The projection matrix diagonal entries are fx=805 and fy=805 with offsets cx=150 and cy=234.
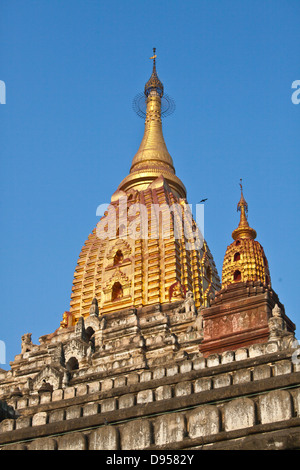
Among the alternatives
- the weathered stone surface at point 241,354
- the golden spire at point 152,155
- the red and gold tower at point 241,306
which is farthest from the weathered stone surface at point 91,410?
the golden spire at point 152,155

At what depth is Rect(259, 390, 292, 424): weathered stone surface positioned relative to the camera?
13.2m

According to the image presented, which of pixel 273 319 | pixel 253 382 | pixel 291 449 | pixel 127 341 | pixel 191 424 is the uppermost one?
pixel 127 341

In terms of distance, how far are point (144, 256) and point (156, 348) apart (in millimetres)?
10489

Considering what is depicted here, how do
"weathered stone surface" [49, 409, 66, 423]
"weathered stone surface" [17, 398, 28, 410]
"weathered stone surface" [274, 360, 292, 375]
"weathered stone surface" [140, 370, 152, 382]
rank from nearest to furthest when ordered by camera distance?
"weathered stone surface" [274, 360, 292, 375] → "weathered stone surface" [49, 409, 66, 423] → "weathered stone surface" [140, 370, 152, 382] → "weathered stone surface" [17, 398, 28, 410]

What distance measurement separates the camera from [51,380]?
3444cm

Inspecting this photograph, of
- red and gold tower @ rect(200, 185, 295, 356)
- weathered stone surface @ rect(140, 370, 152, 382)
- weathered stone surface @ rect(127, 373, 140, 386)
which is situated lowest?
weathered stone surface @ rect(127, 373, 140, 386)

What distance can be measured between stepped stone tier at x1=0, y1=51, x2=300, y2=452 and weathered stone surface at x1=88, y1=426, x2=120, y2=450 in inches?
0.8

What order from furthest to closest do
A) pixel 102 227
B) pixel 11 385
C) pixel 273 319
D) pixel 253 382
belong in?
pixel 102 227 → pixel 11 385 → pixel 273 319 → pixel 253 382

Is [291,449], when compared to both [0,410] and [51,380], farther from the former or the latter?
[51,380]

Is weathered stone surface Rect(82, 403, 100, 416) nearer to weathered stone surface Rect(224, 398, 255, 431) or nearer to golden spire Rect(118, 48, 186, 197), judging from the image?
weathered stone surface Rect(224, 398, 255, 431)


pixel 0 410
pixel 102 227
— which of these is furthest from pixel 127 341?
pixel 0 410

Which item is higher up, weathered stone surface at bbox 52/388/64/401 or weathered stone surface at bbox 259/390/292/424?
weathered stone surface at bbox 52/388/64/401

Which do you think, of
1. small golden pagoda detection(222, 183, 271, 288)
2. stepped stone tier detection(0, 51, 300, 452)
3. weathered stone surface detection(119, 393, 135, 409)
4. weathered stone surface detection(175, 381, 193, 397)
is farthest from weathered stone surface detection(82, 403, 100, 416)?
small golden pagoda detection(222, 183, 271, 288)
